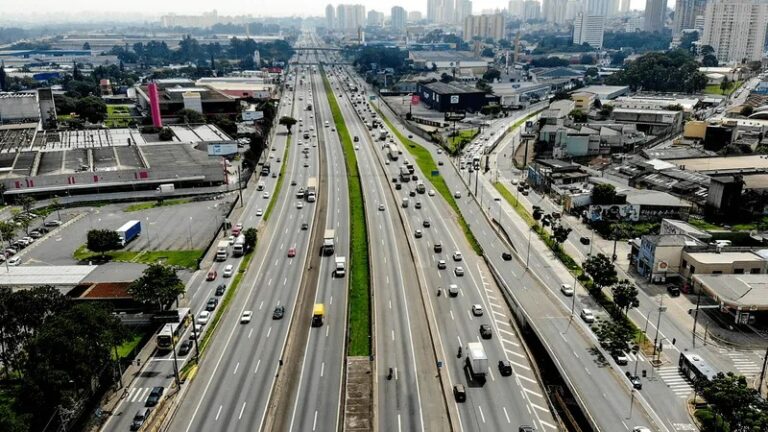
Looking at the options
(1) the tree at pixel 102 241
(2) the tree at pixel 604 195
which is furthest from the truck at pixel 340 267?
(2) the tree at pixel 604 195

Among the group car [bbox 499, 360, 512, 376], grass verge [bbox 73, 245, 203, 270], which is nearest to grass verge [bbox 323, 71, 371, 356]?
car [bbox 499, 360, 512, 376]

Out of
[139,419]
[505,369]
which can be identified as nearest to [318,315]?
[505,369]

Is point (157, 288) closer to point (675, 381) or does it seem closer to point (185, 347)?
point (185, 347)

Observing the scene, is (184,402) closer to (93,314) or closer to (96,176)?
(93,314)

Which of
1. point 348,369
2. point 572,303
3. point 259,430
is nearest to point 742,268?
point 572,303

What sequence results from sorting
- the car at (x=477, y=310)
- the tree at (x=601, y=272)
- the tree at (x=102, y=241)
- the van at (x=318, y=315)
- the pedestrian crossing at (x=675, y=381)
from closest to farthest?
the pedestrian crossing at (x=675, y=381)
the van at (x=318, y=315)
the car at (x=477, y=310)
the tree at (x=601, y=272)
the tree at (x=102, y=241)

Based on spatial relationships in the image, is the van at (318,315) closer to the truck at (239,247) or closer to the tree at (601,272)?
the truck at (239,247)

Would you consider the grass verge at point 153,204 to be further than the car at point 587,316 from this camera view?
Yes
